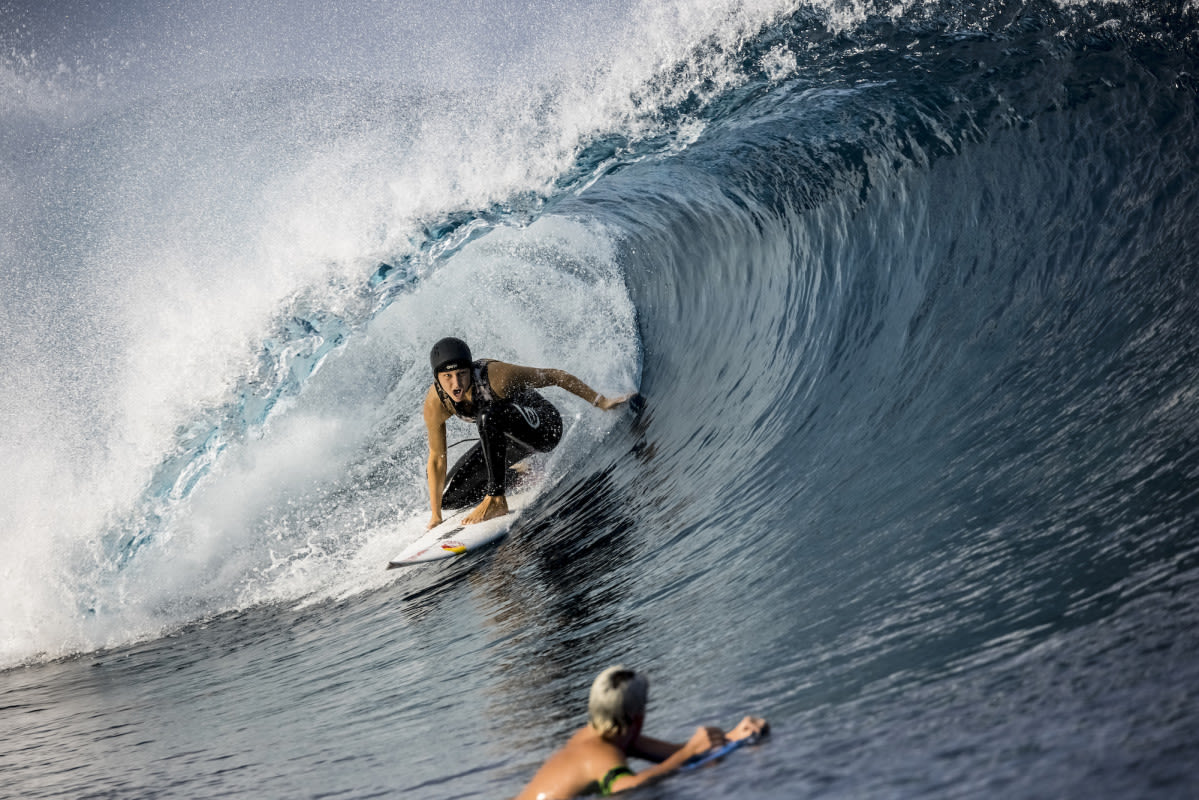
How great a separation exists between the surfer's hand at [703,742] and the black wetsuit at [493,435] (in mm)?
4289

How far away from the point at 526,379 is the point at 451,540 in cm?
122

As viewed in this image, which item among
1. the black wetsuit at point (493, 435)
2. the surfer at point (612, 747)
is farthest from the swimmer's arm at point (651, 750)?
the black wetsuit at point (493, 435)

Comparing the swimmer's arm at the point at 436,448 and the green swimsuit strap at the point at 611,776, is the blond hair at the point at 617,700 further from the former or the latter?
the swimmer's arm at the point at 436,448

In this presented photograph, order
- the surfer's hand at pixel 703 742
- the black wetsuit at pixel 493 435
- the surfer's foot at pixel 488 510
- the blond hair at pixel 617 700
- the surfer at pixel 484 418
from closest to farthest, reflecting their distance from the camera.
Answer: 1. the blond hair at pixel 617 700
2. the surfer's hand at pixel 703 742
3. the surfer at pixel 484 418
4. the black wetsuit at pixel 493 435
5. the surfer's foot at pixel 488 510

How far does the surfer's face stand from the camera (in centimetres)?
664

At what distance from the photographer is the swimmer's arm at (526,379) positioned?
704 cm

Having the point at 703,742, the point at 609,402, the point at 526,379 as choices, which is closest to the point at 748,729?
the point at 703,742

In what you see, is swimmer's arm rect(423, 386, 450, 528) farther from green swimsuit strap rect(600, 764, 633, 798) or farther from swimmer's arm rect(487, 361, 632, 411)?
green swimsuit strap rect(600, 764, 633, 798)

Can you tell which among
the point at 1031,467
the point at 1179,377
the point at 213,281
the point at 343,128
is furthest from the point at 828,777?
the point at 343,128

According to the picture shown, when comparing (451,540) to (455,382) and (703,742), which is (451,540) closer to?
(455,382)

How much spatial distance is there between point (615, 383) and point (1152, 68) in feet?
15.7

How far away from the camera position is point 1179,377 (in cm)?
422

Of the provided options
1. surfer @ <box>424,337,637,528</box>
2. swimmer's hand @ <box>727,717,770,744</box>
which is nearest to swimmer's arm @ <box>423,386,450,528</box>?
surfer @ <box>424,337,637,528</box>

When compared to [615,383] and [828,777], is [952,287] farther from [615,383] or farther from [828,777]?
[828,777]
